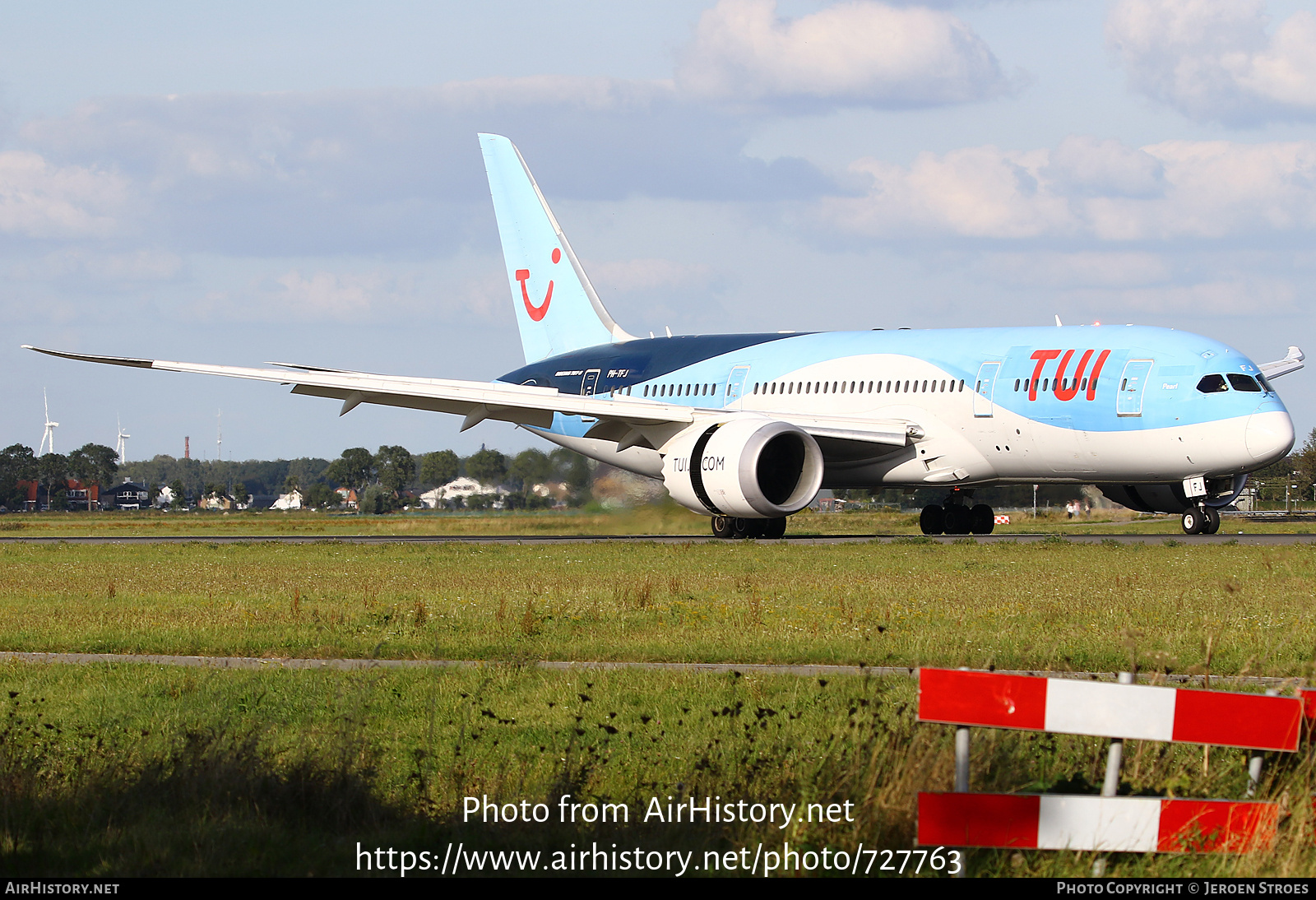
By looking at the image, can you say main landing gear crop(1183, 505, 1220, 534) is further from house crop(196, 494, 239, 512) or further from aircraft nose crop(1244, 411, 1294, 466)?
house crop(196, 494, 239, 512)

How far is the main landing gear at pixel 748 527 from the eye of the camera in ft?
101

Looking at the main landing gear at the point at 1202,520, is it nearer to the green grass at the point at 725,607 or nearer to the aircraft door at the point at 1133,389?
the aircraft door at the point at 1133,389

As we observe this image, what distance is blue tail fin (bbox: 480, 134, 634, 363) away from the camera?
39.3 metres

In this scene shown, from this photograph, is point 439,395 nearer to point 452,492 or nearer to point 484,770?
point 484,770

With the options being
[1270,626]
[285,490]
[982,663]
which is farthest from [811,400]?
[285,490]

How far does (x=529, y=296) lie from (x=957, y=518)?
1454 cm

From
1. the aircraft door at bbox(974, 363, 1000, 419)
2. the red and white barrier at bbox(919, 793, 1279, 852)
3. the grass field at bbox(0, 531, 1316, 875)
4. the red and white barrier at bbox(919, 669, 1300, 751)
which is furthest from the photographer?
the aircraft door at bbox(974, 363, 1000, 419)

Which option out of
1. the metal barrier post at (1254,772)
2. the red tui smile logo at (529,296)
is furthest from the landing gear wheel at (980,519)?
the metal barrier post at (1254,772)

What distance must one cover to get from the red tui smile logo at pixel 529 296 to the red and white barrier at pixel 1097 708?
114ft

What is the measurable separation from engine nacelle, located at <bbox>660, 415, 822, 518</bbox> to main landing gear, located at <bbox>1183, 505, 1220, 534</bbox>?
7.66 meters

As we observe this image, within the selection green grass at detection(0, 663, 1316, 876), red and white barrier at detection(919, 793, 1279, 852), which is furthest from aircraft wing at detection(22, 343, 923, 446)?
red and white barrier at detection(919, 793, 1279, 852)

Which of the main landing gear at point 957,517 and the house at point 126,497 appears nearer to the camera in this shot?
the main landing gear at point 957,517

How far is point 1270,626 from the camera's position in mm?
12734
